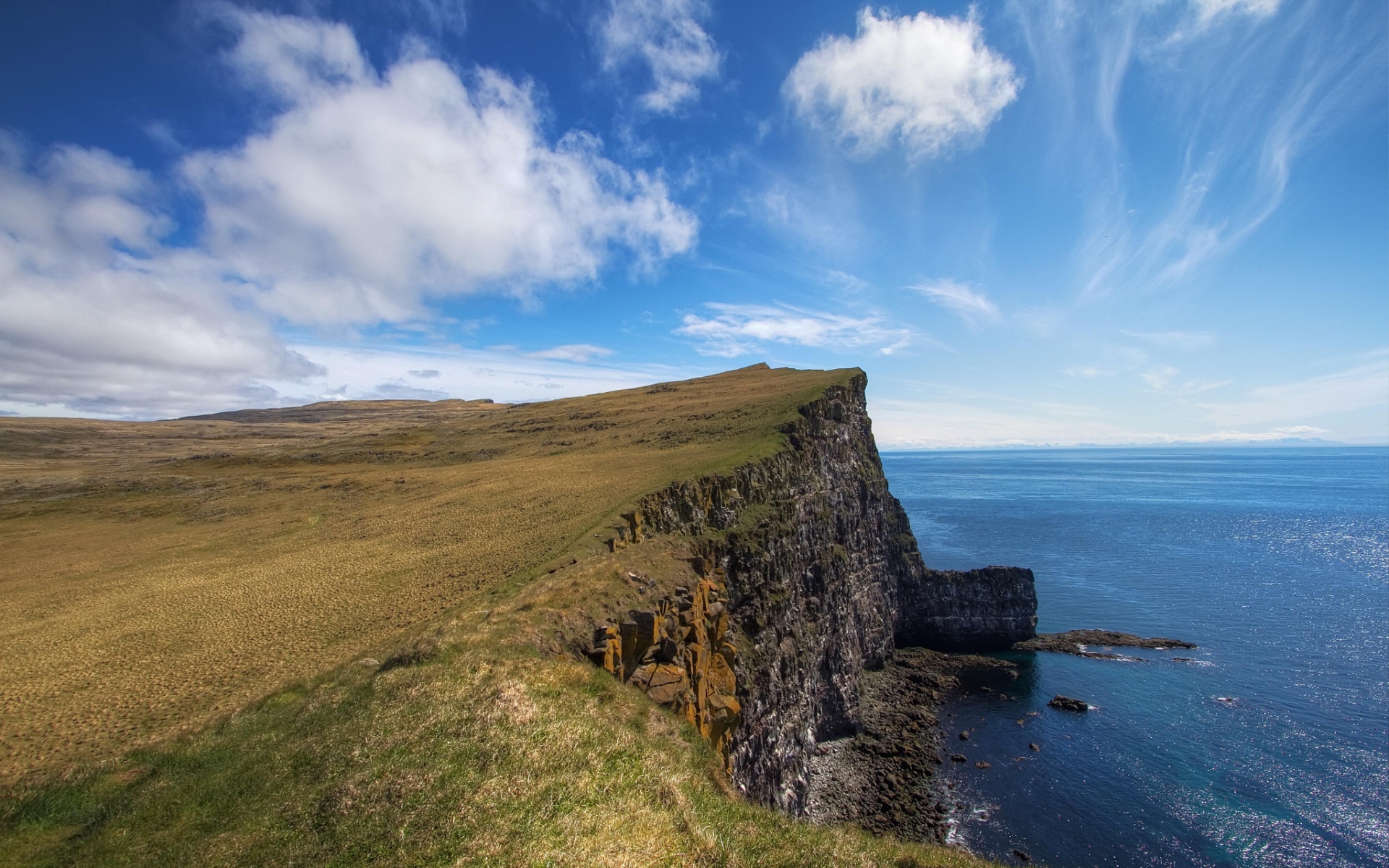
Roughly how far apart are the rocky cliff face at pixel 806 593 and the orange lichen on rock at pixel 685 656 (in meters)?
0.15

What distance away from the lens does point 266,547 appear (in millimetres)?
42875

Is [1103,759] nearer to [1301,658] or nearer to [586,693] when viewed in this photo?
[1301,658]

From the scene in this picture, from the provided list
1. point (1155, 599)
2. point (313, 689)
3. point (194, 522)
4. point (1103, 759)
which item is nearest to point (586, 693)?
point (313, 689)

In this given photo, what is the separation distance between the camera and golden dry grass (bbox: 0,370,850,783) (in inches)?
889

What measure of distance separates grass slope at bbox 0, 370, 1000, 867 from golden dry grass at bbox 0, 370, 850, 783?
9.3 inches

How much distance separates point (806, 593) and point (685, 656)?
24.3m

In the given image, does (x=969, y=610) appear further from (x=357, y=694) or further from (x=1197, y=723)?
(x=357, y=694)

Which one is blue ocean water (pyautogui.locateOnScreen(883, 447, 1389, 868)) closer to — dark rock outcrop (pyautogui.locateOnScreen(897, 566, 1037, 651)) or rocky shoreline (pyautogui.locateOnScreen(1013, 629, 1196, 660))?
rocky shoreline (pyautogui.locateOnScreen(1013, 629, 1196, 660))

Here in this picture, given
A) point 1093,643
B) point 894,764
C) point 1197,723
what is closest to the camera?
point 894,764

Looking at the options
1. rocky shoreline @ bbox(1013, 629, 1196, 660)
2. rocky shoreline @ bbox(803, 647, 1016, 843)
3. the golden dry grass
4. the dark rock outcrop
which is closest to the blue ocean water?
rocky shoreline @ bbox(1013, 629, 1196, 660)

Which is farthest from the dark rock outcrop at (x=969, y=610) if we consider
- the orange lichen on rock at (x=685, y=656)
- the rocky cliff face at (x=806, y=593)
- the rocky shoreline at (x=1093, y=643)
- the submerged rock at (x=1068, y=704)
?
the orange lichen on rock at (x=685, y=656)

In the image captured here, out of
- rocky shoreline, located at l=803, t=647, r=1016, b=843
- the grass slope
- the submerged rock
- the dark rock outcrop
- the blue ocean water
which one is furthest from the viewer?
the dark rock outcrop

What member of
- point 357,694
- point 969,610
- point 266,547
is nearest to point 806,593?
point 969,610

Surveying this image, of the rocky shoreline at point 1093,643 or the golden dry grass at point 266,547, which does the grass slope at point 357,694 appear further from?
the rocky shoreline at point 1093,643
